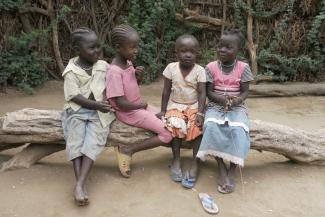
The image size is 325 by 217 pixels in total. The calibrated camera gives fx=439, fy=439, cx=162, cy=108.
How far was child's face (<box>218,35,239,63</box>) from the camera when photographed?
370cm

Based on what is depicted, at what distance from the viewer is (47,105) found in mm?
6590

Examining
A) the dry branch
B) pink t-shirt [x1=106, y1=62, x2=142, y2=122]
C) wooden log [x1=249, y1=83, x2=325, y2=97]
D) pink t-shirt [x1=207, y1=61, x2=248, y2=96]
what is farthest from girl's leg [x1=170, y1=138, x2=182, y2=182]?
the dry branch

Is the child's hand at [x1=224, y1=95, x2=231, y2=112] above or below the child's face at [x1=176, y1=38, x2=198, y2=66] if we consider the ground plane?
below

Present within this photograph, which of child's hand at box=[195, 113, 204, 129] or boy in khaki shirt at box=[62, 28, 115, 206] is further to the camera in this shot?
child's hand at box=[195, 113, 204, 129]

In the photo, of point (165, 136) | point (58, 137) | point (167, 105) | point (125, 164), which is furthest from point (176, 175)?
point (58, 137)

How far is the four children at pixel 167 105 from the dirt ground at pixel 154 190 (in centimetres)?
15

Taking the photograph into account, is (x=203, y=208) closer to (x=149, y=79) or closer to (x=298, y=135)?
(x=298, y=135)

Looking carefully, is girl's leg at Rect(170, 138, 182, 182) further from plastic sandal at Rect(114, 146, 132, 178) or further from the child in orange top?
plastic sandal at Rect(114, 146, 132, 178)

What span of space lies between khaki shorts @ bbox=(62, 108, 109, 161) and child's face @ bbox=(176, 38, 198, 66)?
88cm

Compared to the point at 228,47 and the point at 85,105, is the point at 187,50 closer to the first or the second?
the point at 228,47

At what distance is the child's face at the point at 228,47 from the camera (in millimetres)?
3697

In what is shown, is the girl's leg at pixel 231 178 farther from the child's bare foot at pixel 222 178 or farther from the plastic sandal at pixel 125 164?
the plastic sandal at pixel 125 164

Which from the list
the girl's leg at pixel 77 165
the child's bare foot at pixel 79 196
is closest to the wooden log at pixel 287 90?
the girl's leg at pixel 77 165

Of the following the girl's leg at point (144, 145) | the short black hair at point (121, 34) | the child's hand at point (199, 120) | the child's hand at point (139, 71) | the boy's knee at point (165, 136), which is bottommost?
the girl's leg at point (144, 145)
